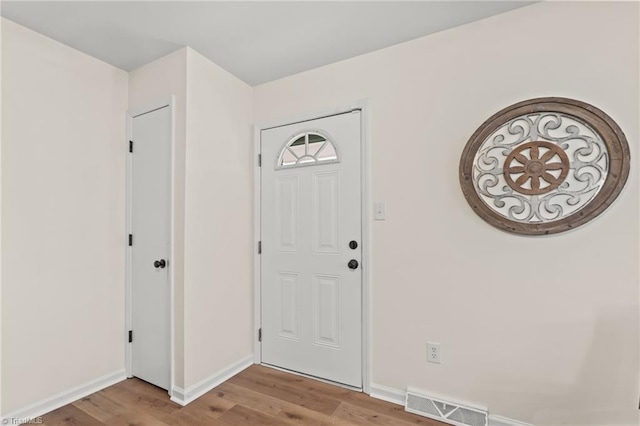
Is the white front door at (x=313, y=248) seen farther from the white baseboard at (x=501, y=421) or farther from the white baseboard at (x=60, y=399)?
the white baseboard at (x=60, y=399)

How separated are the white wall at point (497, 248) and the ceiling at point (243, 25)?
148mm

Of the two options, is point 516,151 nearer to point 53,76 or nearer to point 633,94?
point 633,94

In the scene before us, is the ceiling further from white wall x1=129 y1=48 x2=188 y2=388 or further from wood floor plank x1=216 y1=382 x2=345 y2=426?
wood floor plank x1=216 y1=382 x2=345 y2=426

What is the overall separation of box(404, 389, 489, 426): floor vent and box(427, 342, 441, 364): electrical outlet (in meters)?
0.24

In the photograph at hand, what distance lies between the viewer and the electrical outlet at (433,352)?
196cm

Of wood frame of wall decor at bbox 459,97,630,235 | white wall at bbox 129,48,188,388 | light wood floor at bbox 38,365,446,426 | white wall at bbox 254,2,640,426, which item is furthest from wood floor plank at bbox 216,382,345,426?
wood frame of wall decor at bbox 459,97,630,235

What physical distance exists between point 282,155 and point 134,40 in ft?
4.05

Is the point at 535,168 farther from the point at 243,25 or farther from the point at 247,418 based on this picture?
the point at 247,418

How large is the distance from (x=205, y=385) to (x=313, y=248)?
1.23m

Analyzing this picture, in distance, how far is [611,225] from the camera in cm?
155

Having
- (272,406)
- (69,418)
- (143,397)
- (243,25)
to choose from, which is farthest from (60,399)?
(243,25)

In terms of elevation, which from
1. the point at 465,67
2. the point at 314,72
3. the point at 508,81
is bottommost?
the point at 508,81

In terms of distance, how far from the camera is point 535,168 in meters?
1.67

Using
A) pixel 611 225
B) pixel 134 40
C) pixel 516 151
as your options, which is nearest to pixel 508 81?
pixel 516 151
